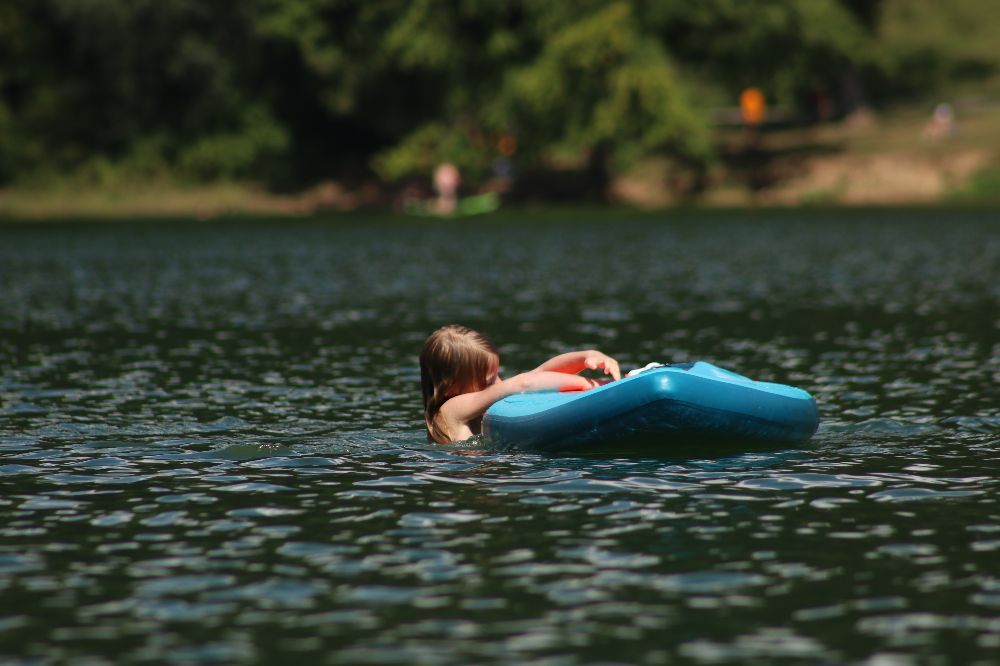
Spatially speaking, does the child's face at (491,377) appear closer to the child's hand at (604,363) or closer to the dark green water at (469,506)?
the dark green water at (469,506)

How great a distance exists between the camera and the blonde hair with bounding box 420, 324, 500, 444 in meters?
11.5

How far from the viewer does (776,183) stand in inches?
2281

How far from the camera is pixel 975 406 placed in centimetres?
1348

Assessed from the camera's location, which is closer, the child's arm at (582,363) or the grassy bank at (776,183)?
the child's arm at (582,363)

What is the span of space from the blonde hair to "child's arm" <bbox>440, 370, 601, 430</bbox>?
0.09 meters

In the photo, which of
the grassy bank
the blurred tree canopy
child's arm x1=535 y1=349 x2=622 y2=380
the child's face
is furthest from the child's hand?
the blurred tree canopy

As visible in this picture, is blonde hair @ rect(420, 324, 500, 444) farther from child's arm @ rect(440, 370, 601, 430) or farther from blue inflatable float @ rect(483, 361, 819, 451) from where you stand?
blue inflatable float @ rect(483, 361, 819, 451)

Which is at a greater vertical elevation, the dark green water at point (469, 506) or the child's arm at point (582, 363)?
the child's arm at point (582, 363)

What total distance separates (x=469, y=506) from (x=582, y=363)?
2.97m

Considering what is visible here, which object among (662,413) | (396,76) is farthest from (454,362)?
(396,76)

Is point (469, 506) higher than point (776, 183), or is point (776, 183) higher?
point (776, 183)

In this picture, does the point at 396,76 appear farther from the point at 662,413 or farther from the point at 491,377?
the point at 662,413

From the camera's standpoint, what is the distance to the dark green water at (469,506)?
6.83m

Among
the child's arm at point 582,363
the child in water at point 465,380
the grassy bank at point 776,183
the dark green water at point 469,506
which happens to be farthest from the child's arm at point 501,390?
the grassy bank at point 776,183
